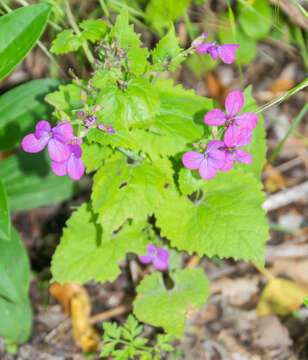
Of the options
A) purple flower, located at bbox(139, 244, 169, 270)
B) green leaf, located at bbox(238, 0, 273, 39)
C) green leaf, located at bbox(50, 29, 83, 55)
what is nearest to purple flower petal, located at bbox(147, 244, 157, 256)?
purple flower, located at bbox(139, 244, 169, 270)

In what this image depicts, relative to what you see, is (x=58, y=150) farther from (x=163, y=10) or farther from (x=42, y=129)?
(x=163, y=10)

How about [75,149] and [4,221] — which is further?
[4,221]

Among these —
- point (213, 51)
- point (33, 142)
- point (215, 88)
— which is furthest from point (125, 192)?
point (215, 88)

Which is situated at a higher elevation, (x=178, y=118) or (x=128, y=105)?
(x=128, y=105)

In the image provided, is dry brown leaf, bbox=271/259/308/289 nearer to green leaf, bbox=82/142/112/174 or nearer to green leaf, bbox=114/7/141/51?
green leaf, bbox=82/142/112/174

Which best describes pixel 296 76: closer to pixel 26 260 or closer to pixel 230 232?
pixel 230 232

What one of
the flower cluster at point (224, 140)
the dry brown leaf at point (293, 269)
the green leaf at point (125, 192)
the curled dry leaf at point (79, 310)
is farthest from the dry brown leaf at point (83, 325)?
the flower cluster at point (224, 140)
